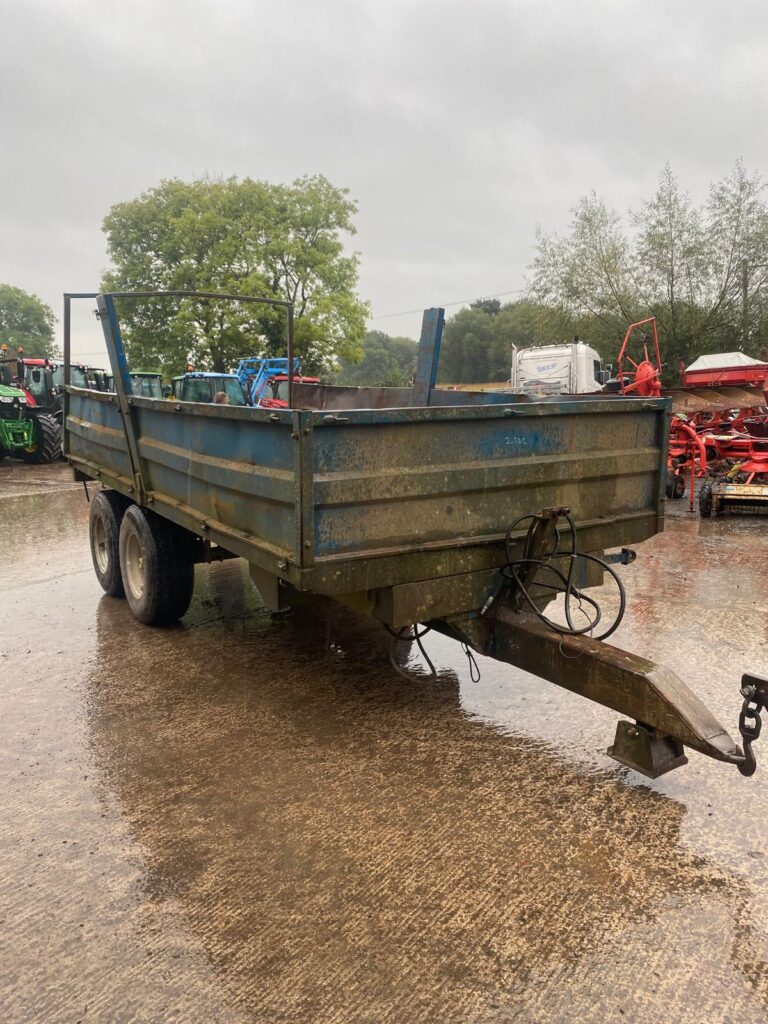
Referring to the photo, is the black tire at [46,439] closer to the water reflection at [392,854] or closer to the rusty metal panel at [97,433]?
the rusty metal panel at [97,433]

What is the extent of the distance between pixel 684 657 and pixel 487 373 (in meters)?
53.7

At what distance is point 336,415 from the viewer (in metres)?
2.98

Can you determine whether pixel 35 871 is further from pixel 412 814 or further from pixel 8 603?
pixel 8 603

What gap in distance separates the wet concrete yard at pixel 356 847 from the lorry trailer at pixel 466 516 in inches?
15.9

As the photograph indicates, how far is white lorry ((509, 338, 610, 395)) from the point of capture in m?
16.2

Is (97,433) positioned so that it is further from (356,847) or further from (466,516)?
(356,847)

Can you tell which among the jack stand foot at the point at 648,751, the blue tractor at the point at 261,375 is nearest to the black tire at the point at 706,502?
the blue tractor at the point at 261,375

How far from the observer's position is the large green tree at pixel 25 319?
240 feet

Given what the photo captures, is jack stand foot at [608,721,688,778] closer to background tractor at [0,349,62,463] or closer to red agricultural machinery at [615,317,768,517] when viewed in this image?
red agricultural machinery at [615,317,768,517]

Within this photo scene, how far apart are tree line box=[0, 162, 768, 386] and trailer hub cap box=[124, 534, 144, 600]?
66.5 feet

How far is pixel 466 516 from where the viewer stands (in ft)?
11.1

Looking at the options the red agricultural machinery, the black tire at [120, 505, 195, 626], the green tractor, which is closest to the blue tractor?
the green tractor

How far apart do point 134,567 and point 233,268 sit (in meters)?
29.7

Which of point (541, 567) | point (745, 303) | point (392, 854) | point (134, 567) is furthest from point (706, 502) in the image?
point (745, 303)
